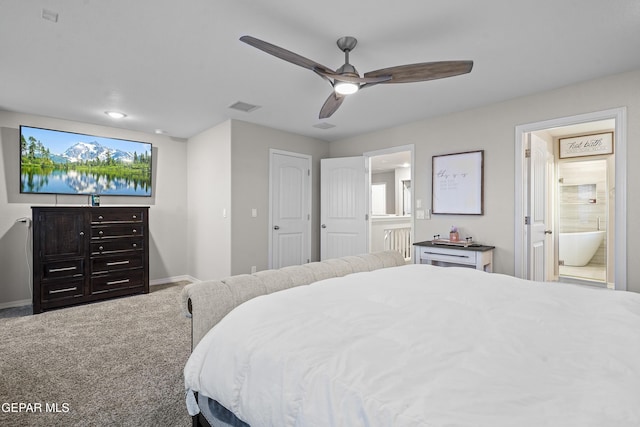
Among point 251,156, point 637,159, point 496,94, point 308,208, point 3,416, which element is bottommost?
point 3,416

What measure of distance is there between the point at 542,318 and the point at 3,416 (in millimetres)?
2945

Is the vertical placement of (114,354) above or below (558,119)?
below

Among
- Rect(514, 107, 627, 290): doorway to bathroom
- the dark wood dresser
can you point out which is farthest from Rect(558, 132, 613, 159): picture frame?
the dark wood dresser

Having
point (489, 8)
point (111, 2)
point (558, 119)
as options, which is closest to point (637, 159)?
point (558, 119)

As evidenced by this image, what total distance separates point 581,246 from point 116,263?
7.60m

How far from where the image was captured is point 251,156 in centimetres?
445

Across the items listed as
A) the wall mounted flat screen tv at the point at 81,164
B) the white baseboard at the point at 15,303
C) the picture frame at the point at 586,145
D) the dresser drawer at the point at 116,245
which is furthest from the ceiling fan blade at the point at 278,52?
the picture frame at the point at 586,145

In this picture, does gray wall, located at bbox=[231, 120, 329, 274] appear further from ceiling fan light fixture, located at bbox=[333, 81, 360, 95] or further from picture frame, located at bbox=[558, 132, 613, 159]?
picture frame, located at bbox=[558, 132, 613, 159]

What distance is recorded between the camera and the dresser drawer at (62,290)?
3719 millimetres

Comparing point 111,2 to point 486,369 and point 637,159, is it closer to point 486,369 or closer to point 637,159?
point 486,369

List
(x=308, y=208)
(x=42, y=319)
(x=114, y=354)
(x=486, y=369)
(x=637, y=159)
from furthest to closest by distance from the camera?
(x=308, y=208), (x=42, y=319), (x=637, y=159), (x=114, y=354), (x=486, y=369)

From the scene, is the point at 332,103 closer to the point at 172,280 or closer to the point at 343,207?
the point at 343,207

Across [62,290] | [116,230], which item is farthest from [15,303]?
[116,230]

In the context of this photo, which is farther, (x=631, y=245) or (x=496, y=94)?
(x=496, y=94)
